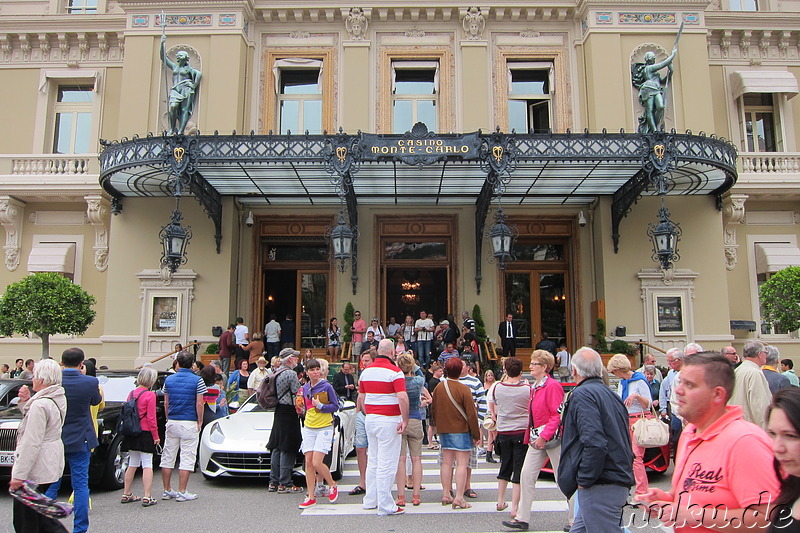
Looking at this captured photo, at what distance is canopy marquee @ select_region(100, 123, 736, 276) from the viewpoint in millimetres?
14992

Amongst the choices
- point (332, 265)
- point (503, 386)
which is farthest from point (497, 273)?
point (503, 386)

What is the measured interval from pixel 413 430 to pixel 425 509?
904 mm

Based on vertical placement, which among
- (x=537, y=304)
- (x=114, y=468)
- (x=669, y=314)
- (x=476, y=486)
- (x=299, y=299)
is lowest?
(x=476, y=486)

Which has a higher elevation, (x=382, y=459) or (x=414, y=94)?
(x=414, y=94)

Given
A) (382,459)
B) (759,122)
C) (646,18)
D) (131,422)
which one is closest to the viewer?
(382,459)

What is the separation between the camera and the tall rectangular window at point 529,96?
63.2ft

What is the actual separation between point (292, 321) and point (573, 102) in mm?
10942

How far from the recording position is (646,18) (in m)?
18.6

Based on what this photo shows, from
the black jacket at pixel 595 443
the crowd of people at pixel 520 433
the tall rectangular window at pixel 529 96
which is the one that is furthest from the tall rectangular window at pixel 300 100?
the black jacket at pixel 595 443

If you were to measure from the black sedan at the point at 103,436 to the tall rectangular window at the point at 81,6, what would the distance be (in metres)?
16.1

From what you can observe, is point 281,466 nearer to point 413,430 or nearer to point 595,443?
point 413,430

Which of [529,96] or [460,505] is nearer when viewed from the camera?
[460,505]

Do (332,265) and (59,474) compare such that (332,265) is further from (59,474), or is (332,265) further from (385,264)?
(59,474)

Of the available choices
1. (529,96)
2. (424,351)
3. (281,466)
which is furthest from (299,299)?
(281,466)
